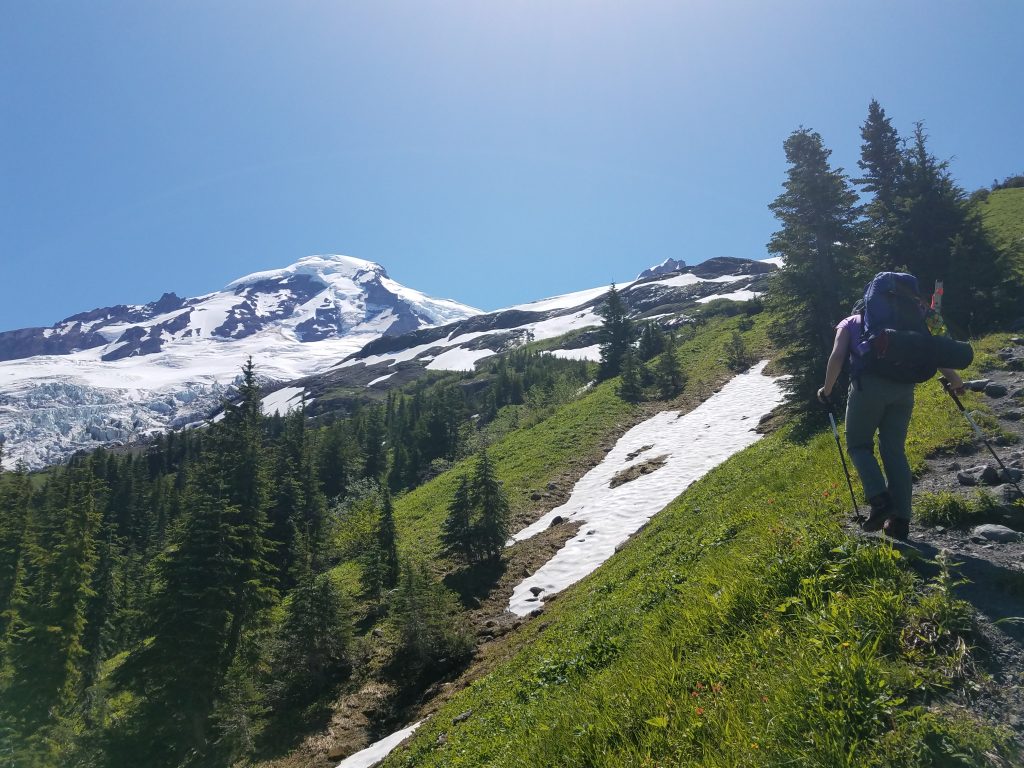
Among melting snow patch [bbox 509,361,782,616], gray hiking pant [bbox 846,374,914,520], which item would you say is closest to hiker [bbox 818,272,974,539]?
gray hiking pant [bbox 846,374,914,520]

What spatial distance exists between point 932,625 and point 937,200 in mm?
27698

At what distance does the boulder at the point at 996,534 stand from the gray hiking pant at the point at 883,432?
81cm

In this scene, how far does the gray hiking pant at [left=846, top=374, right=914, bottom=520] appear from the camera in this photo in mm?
5215

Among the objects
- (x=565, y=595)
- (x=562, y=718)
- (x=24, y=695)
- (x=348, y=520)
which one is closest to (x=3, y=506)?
(x=24, y=695)

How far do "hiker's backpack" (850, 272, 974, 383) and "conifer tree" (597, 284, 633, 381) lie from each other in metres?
52.4

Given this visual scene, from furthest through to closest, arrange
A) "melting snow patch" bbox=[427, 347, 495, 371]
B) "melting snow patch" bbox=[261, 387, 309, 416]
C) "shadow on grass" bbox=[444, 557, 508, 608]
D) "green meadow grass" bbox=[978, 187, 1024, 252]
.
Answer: "melting snow patch" bbox=[261, 387, 309, 416] → "melting snow patch" bbox=[427, 347, 495, 371] → "green meadow grass" bbox=[978, 187, 1024, 252] → "shadow on grass" bbox=[444, 557, 508, 608]

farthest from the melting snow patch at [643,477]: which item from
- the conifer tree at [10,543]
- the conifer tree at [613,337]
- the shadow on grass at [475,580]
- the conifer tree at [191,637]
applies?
the conifer tree at [10,543]

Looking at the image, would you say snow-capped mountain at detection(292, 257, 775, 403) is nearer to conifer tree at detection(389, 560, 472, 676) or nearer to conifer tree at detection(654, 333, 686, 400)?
conifer tree at detection(654, 333, 686, 400)

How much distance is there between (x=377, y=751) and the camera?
12.6 meters

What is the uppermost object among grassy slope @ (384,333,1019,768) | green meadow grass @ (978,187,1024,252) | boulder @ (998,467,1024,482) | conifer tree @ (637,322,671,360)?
green meadow grass @ (978,187,1024,252)

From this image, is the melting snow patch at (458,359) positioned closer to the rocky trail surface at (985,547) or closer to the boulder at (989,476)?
the rocky trail surface at (985,547)

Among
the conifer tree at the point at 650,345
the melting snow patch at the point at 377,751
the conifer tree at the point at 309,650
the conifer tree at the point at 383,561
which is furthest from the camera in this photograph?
the conifer tree at the point at 650,345

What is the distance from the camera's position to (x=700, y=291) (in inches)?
6058

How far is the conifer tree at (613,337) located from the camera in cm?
5800
